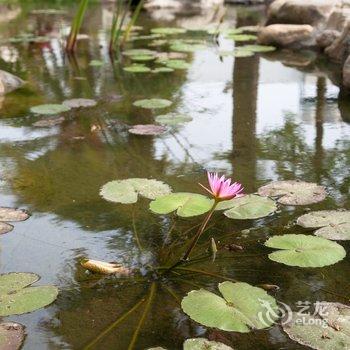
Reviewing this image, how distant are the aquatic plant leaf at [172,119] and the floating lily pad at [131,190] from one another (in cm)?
107

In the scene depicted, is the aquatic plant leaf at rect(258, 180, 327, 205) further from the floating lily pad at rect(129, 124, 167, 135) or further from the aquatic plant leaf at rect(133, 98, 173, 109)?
the aquatic plant leaf at rect(133, 98, 173, 109)

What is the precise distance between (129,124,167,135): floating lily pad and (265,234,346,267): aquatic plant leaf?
145 centimetres

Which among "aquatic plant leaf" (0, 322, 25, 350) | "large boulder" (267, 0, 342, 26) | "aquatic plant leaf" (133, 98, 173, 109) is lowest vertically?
"aquatic plant leaf" (133, 98, 173, 109)

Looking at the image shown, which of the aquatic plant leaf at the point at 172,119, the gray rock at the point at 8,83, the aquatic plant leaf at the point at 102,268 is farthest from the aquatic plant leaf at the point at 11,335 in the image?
the gray rock at the point at 8,83

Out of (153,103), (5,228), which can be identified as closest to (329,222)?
(5,228)

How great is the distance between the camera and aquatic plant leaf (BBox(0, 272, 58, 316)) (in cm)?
146

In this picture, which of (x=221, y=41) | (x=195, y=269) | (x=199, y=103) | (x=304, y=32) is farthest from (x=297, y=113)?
(x=221, y=41)

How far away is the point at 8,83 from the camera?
4.39 meters

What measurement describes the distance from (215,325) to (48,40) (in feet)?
19.7

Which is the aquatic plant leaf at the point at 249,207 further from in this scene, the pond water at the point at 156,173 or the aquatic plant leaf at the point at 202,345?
the aquatic plant leaf at the point at 202,345

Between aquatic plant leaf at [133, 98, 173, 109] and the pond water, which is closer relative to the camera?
the pond water

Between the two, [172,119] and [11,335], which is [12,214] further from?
[172,119]

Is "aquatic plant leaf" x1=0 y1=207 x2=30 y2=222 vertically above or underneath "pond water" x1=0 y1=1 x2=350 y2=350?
above

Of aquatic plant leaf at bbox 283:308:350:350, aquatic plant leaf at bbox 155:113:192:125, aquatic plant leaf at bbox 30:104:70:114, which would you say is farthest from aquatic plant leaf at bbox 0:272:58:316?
aquatic plant leaf at bbox 30:104:70:114
